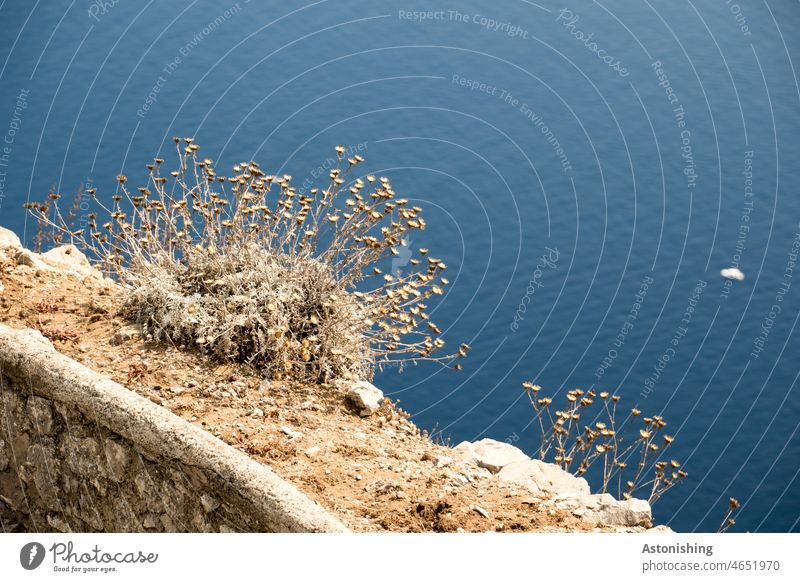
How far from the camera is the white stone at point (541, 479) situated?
6648 mm

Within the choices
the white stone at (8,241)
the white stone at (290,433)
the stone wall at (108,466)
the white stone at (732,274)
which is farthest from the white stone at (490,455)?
the white stone at (732,274)

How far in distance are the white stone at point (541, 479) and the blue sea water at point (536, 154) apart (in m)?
4.24

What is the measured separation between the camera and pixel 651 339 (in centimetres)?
1259

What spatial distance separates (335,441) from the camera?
672 centimetres

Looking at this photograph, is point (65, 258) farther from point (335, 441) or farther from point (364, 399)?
point (335, 441)

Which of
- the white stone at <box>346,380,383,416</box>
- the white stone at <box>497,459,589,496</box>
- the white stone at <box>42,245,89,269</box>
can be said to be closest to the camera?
the white stone at <box>497,459,589,496</box>

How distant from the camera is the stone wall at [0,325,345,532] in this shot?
5633 millimetres

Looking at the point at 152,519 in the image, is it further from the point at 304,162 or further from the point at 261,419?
the point at 304,162

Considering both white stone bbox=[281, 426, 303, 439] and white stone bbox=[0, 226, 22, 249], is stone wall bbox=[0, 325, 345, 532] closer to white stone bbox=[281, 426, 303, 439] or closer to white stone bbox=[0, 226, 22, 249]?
white stone bbox=[281, 426, 303, 439]

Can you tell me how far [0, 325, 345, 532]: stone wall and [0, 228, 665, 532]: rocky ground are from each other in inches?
20.2
